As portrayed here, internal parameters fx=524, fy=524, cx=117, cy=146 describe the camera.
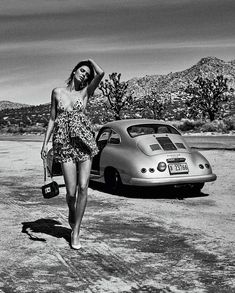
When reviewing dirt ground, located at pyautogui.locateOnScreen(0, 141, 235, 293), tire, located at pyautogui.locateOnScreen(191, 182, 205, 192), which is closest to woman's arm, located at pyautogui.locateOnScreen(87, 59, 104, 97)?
dirt ground, located at pyautogui.locateOnScreen(0, 141, 235, 293)

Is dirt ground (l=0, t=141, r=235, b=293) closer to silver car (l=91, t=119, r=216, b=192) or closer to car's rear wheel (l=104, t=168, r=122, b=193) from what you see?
car's rear wheel (l=104, t=168, r=122, b=193)

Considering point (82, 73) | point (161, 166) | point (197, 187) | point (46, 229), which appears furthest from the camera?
point (197, 187)

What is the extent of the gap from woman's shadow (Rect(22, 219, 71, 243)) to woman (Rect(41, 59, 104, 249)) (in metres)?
0.75

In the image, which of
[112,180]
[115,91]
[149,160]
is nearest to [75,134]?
[149,160]

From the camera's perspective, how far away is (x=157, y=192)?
10.6 meters

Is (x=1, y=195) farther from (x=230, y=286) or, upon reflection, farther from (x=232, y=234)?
(x=230, y=286)

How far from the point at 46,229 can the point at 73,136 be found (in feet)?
5.79

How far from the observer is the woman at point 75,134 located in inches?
227

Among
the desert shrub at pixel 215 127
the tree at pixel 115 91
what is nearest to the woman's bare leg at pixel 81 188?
the desert shrub at pixel 215 127

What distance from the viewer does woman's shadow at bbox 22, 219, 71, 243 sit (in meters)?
6.63

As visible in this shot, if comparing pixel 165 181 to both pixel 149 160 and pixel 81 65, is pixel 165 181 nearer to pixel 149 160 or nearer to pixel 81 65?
pixel 149 160

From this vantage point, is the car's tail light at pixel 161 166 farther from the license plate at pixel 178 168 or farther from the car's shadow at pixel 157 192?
the car's shadow at pixel 157 192

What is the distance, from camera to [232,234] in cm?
665

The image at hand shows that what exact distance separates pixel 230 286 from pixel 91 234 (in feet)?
8.18
